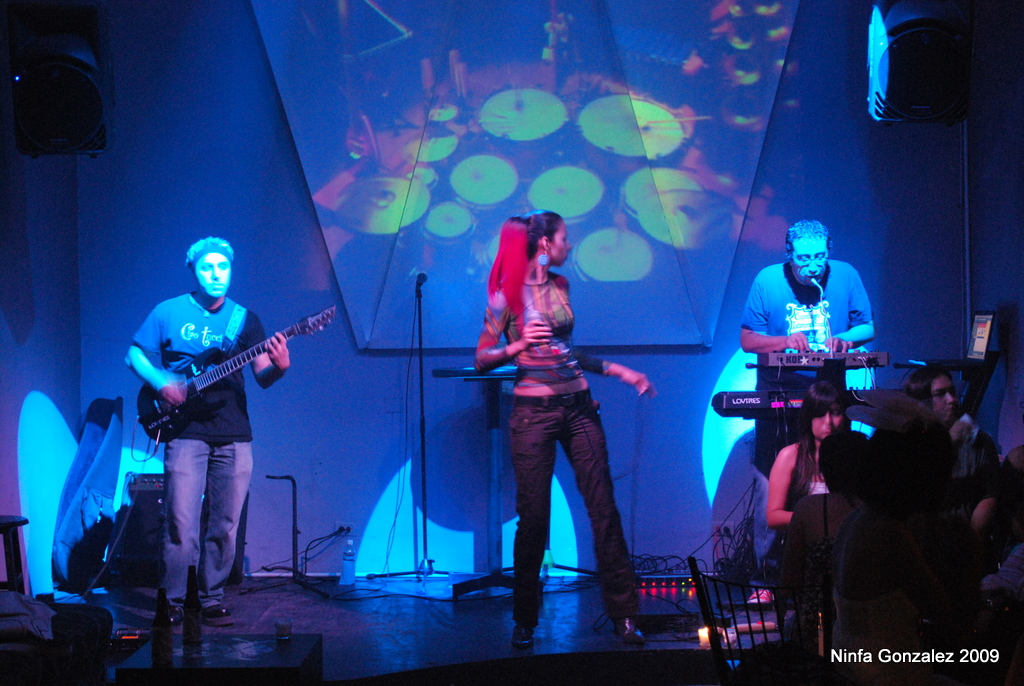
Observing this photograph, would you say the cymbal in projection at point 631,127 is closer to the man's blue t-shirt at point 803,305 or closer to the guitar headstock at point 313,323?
the man's blue t-shirt at point 803,305

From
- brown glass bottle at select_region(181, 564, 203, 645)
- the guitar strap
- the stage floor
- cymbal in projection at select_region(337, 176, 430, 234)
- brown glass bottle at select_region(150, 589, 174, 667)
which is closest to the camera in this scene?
brown glass bottle at select_region(150, 589, 174, 667)

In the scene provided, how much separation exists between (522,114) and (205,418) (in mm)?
2457

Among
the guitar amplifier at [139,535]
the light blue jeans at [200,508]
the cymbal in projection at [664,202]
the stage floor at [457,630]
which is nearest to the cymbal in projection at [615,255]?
the cymbal in projection at [664,202]

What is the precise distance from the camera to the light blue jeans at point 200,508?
4.20m

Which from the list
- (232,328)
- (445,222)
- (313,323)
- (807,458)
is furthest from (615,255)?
(232,328)

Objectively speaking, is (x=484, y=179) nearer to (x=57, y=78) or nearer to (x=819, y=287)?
(x=819, y=287)

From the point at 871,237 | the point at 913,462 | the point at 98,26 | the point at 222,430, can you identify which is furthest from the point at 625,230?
the point at 913,462

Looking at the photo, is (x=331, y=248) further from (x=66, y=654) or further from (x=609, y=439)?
(x=66, y=654)

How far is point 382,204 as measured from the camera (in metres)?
5.32

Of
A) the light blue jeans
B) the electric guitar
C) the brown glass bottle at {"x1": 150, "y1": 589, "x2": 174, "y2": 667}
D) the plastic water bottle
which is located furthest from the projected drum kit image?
the brown glass bottle at {"x1": 150, "y1": 589, "x2": 174, "y2": 667}

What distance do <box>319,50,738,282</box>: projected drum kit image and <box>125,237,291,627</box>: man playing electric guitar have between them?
1.11 metres

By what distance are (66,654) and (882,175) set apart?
4.86 m

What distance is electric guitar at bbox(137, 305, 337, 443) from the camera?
4273 millimetres

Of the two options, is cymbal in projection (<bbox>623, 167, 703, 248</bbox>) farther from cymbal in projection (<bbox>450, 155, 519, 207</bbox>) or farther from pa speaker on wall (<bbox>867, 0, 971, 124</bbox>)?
pa speaker on wall (<bbox>867, 0, 971, 124</bbox>)
